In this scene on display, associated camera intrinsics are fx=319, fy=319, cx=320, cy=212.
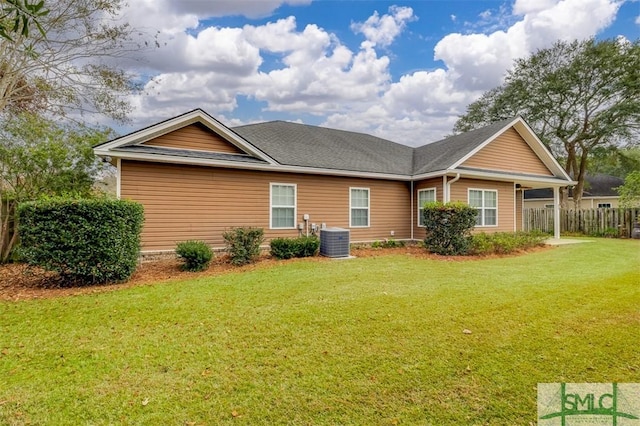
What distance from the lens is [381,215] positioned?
42.0 ft

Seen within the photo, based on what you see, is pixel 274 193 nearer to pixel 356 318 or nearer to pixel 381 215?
pixel 381 215

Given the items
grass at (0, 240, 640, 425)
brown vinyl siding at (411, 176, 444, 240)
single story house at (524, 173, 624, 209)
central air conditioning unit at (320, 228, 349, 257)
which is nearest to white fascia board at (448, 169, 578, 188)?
brown vinyl siding at (411, 176, 444, 240)

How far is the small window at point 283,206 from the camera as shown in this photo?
10.9m

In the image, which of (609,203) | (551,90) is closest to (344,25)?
(551,90)

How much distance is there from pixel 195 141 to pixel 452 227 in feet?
27.8

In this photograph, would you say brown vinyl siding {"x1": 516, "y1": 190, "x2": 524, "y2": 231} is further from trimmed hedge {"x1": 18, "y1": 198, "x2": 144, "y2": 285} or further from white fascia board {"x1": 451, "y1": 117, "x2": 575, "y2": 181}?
trimmed hedge {"x1": 18, "y1": 198, "x2": 144, "y2": 285}

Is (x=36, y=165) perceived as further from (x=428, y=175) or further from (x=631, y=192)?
(x=631, y=192)

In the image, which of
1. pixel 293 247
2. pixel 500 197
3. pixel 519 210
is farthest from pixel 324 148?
pixel 519 210

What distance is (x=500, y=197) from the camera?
1411 cm

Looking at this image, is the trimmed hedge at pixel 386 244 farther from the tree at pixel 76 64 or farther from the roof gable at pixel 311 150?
the tree at pixel 76 64

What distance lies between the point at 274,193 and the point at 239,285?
4.94 m

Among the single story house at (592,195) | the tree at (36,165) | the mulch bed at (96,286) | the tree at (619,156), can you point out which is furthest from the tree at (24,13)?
the single story house at (592,195)

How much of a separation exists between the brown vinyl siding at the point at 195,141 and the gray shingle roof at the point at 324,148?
4.60ft

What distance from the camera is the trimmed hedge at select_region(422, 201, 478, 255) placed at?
10258 mm
